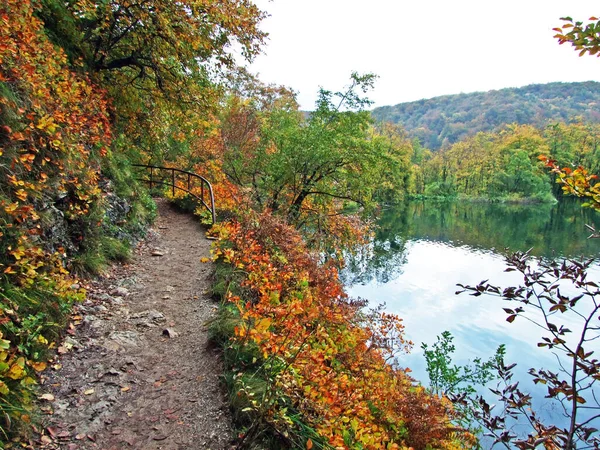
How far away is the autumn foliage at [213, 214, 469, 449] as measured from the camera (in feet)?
9.91

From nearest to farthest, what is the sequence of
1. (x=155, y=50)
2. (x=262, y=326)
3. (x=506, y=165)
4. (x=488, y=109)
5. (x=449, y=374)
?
(x=262, y=326) < (x=155, y=50) < (x=449, y=374) < (x=506, y=165) < (x=488, y=109)

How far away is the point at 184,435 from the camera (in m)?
2.86

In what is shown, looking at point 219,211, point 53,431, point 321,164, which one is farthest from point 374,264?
point 53,431

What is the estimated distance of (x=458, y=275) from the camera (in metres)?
19.3

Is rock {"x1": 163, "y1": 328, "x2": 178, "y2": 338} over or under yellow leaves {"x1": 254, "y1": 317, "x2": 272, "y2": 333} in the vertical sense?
under

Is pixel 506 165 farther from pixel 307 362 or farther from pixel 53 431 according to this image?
pixel 53 431

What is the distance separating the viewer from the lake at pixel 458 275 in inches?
467

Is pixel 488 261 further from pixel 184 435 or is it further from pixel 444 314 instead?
pixel 184 435

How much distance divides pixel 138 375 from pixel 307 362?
173 cm

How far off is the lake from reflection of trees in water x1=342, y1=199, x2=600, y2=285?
0.08m

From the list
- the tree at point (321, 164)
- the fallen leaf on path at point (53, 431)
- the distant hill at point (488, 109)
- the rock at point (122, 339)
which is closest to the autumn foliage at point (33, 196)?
the fallen leaf on path at point (53, 431)

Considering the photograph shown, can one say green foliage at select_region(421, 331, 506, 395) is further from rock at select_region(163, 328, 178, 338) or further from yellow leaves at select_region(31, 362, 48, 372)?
yellow leaves at select_region(31, 362, 48, 372)

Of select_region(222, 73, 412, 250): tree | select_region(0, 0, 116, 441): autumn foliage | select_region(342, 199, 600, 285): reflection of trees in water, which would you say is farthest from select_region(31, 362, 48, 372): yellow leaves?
select_region(342, 199, 600, 285): reflection of trees in water

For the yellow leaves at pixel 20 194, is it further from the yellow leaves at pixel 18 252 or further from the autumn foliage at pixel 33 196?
the yellow leaves at pixel 18 252
